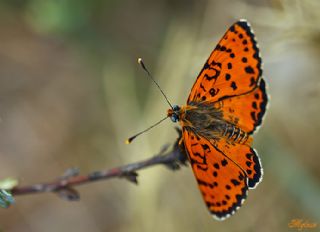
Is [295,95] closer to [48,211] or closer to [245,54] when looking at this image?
[245,54]

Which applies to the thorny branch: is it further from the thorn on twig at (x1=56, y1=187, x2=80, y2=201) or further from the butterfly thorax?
the butterfly thorax

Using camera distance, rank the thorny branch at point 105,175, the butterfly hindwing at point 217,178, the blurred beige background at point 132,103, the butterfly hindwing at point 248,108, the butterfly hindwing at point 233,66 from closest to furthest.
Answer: the thorny branch at point 105,175 < the butterfly hindwing at point 217,178 < the butterfly hindwing at point 233,66 < the butterfly hindwing at point 248,108 < the blurred beige background at point 132,103

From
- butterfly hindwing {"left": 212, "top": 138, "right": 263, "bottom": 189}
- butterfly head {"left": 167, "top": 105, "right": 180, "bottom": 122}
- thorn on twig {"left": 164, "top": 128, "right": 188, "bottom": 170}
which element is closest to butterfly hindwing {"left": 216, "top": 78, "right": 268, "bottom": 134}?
butterfly hindwing {"left": 212, "top": 138, "right": 263, "bottom": 189}

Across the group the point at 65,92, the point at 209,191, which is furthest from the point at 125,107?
the point at 209,191

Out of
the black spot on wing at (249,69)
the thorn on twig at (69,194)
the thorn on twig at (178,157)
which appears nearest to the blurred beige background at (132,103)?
the black spot on wing at (249,69)

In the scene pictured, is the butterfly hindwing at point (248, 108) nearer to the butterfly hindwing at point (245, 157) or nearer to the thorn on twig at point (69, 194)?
the butterfly hindwing at point (245, 157)
